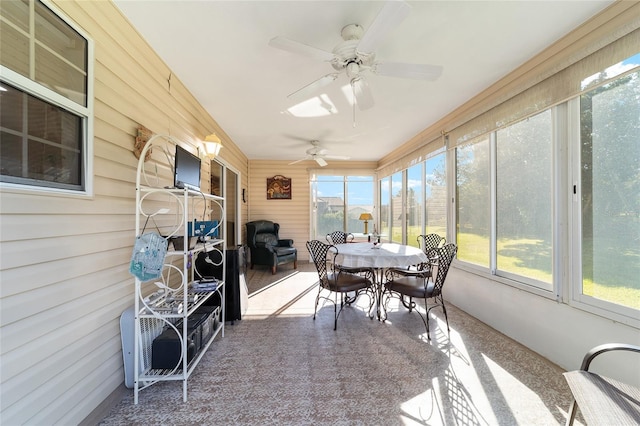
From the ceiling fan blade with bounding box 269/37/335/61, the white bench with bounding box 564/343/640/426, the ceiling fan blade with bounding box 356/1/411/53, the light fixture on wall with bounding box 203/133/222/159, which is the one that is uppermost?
the ceiling fan blade with bounding box 269/37/335/61

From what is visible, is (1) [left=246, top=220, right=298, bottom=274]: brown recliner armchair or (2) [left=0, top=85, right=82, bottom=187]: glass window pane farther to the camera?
(1) [left=246, top=220, right=298, bottom=274]: brown recliner armchair

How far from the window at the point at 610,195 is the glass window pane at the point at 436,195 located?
1.77 m

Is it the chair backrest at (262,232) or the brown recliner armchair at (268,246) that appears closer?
the brown recliner armchair at (268,246)

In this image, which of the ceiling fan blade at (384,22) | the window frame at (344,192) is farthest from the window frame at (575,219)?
the window frame at (344,192)

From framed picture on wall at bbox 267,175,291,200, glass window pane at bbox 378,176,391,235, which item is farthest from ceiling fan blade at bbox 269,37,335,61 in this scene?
framed picture on wall at bbox 267,175,291,200

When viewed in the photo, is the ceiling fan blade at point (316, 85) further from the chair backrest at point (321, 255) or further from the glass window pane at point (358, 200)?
the glass window pane at point (358, 200)

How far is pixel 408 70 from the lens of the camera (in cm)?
180

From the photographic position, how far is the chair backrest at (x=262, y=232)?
5504mm

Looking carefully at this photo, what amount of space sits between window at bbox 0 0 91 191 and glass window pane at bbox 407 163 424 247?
4.45 m

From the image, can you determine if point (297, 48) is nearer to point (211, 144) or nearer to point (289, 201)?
point (211, 144)

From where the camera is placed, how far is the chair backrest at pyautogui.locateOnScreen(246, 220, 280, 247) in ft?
18.1

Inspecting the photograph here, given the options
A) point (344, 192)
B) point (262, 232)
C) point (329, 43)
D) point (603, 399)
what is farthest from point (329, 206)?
point (603, 399)

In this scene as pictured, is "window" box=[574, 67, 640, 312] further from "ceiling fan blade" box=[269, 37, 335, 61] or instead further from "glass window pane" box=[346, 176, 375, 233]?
"glass window pane" box=[346, 176, 375, 233]

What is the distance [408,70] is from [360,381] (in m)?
2.39
